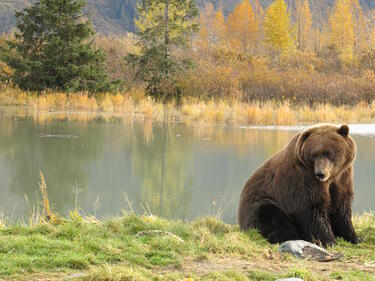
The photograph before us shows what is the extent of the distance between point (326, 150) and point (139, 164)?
29.2 feet

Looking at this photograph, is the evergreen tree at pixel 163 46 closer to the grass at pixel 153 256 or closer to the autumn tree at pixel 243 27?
the grass at pixel 153 256

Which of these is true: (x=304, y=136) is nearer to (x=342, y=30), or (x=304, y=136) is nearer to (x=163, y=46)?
A: (x=163, y=46)

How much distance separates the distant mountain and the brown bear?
326 feet

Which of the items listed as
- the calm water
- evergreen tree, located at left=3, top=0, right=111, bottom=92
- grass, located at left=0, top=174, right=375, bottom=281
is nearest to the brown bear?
grass, located at left=0, top=174, right=375, bottom=281

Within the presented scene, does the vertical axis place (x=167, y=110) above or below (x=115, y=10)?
below

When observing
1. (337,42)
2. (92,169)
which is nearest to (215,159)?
(92,169)

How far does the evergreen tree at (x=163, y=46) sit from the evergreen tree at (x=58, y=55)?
268cm

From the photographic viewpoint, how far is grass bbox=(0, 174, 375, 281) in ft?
13.8

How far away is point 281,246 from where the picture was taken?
5.30 m

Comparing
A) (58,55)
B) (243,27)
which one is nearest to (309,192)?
(58,55)

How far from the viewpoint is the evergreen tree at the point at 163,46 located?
2859cm

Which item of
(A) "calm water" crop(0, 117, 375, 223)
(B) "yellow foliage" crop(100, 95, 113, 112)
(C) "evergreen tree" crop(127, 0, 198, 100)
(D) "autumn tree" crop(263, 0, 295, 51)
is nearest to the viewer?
(A) "calm water" crop(0, 117, 375, 223)

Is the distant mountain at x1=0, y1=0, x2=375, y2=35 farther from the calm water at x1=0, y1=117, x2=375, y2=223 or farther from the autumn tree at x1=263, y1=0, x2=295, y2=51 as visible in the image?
the calm water at x1=0, y1=117, x2=375, y2=223

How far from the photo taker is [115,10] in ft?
409
